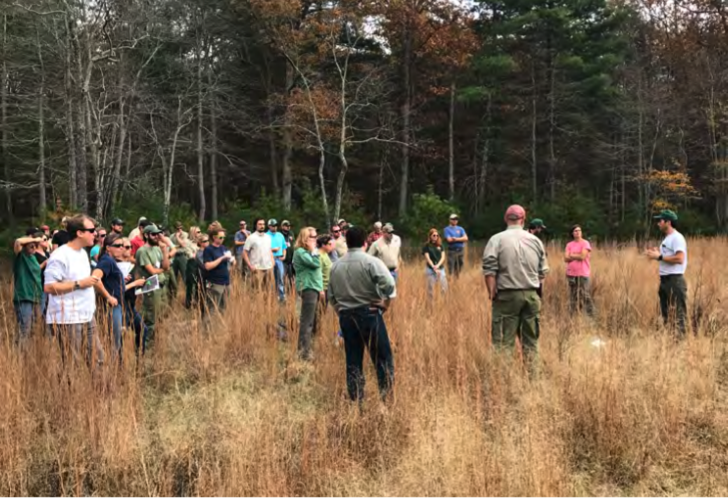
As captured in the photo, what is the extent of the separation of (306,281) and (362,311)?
2043 mm

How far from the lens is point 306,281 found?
21.9 feet

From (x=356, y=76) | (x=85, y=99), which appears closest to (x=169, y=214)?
(x=85, y=99)

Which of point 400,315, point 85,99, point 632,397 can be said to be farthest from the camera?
point 85,99

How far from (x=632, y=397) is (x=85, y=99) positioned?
1474cm

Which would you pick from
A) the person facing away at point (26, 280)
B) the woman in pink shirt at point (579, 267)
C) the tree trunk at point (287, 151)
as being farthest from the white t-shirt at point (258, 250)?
the tree trunk at point (287, 151)

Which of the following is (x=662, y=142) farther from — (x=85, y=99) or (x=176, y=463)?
(x=176, y=463)

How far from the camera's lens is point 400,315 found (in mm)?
6352

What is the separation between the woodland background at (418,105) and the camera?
21594mm

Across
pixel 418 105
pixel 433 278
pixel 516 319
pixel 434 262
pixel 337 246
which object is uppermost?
pixel 418 105

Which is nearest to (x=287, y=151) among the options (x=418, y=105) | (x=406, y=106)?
(x=406, y=106)

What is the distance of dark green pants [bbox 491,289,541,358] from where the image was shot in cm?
523

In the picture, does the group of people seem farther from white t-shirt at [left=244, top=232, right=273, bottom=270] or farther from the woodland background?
the woodland background

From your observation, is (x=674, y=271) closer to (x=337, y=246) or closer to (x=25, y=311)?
(x=337, y=246)

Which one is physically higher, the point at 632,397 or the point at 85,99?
the point at 85,99
